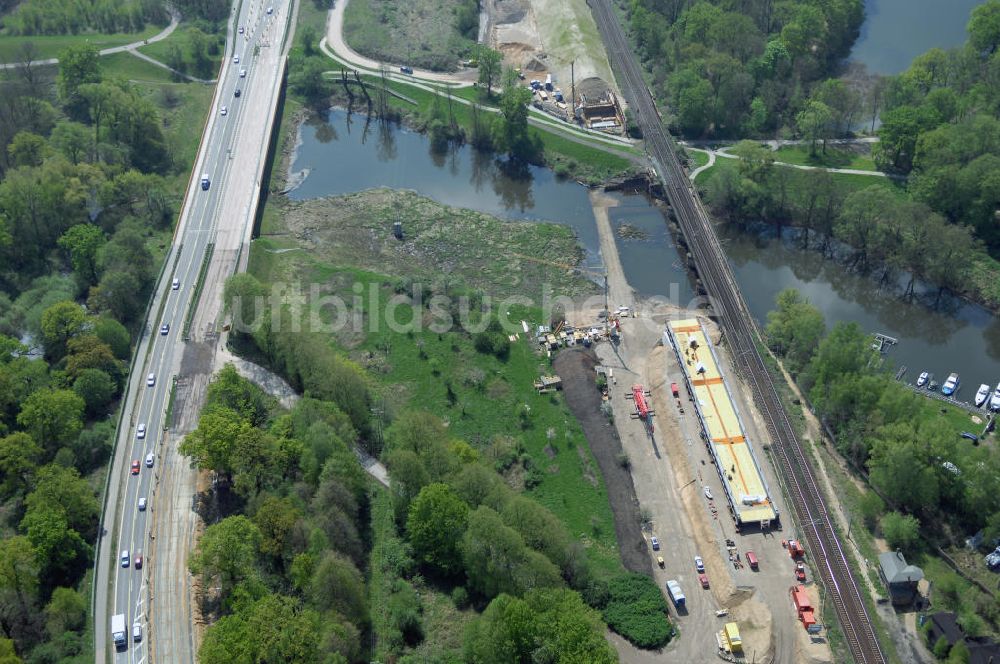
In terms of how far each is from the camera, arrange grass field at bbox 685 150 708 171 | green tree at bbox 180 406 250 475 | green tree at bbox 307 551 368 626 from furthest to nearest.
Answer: grass field at bbox 685 150 708 171
green tree at bbox 180 406 250 475
green tree at bbox 307 551 368 626

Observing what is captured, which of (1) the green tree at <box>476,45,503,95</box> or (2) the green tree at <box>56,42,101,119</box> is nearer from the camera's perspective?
(2) the green tree at <box>56,42,101,119</box>

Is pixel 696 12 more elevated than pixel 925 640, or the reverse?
pixel 696 12

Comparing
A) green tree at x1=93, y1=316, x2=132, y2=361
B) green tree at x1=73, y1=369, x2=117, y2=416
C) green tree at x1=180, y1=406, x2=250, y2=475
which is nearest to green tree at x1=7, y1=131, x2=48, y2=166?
green tree at x1=93, y1=316, x2=132, y2=361

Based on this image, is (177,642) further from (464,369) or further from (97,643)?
(464,369)

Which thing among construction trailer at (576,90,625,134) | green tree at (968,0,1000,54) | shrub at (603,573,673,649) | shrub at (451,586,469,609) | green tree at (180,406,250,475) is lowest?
shrub at (451,586,469,609)

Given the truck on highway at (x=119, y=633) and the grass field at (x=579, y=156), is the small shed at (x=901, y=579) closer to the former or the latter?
the truck on highway at (x=119, y=633)

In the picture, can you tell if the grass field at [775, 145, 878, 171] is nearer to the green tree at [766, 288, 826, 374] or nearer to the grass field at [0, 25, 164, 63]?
the green tree at [766, 288, 826, 374]

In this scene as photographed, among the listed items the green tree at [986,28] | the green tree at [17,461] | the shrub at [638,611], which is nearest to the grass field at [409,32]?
the green tree at [986,28]

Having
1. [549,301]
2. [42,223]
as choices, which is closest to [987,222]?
[549,301]
